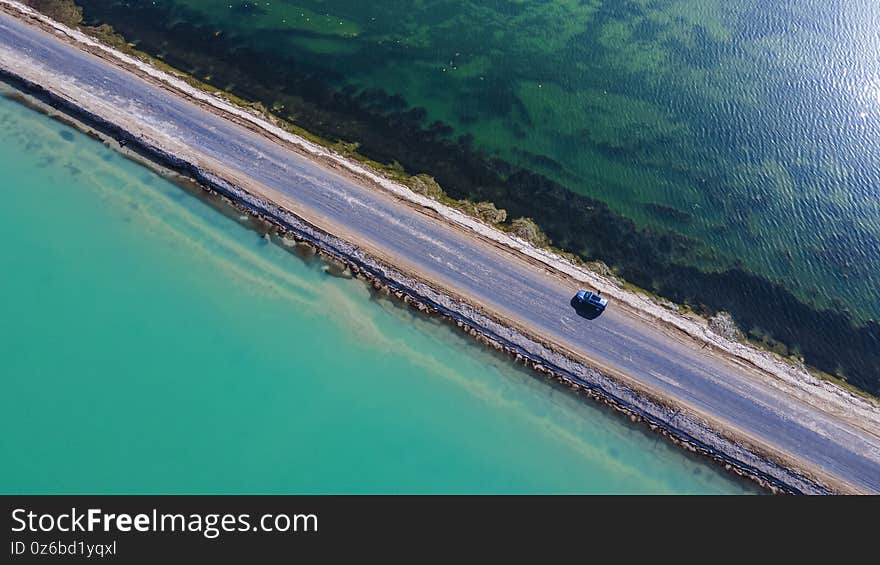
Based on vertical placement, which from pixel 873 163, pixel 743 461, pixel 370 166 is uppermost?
pixel 873 163

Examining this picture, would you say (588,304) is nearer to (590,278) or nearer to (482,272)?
(590,278)

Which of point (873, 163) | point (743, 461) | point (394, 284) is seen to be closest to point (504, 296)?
point (394, 284)

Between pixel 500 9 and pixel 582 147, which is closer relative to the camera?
pixel 582 147

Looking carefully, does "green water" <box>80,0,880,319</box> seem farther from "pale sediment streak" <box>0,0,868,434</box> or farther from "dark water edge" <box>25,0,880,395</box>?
"pale sediment streak" <box>0,0,868,434</box>

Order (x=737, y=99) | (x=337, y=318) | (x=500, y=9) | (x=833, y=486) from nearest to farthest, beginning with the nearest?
(x=833, y=486)
(x=337, y=318)
(x=737, y=99)
(x=500, y=9)

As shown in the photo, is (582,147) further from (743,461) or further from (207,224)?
(207,224)

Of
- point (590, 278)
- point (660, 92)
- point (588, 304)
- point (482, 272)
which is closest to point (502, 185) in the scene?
point (482, 272)
